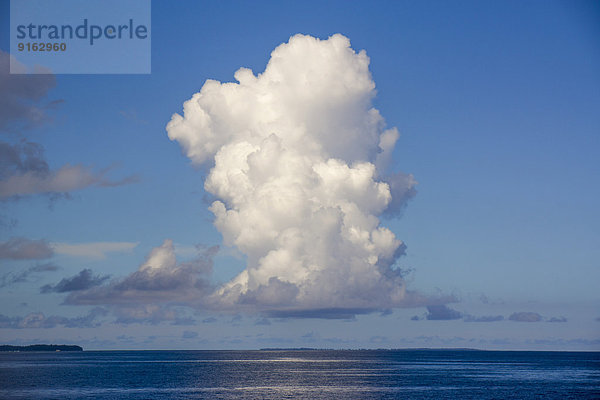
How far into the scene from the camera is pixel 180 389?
445ft

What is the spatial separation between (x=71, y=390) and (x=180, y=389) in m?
21.9

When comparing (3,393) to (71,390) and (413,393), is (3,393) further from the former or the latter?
(413,393)

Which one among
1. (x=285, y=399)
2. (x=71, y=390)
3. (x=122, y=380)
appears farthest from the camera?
(x=122, y=380)

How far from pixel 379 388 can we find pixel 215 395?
36.7 m

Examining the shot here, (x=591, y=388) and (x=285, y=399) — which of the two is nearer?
(x=285, y=399)

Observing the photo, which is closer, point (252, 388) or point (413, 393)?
point (413, 393)

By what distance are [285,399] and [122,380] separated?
67.9m

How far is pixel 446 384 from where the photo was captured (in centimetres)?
15200

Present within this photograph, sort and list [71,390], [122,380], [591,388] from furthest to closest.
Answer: [122,380] < [591,388] < [71,390]

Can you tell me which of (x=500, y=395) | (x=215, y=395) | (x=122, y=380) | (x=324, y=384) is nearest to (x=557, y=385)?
(x=500, y=395)

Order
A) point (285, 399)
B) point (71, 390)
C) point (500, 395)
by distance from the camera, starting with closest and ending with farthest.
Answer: point (285, 399) → point (500, 395) → point (71, 390)

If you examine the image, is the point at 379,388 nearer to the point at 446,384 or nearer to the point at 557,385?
the point at 446,384

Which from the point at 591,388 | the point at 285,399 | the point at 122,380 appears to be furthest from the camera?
the point at 122,380

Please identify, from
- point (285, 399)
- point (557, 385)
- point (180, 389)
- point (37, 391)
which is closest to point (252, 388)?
point (180, 389)
